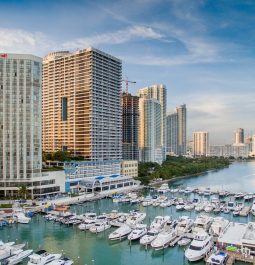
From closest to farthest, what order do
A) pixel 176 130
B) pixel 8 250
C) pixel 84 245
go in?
pixel 8 250
pixel 84 245
pixel 176 130

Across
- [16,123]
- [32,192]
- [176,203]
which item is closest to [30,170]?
[32,192]

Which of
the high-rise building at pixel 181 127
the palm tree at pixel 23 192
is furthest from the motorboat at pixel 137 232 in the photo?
the high-rise building at pixel 181 127

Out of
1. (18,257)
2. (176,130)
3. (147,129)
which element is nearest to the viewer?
(18,257)

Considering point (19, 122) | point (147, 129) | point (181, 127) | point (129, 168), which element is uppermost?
point (181, 127)

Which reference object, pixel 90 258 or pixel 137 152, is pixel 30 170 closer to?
pixel 90 258

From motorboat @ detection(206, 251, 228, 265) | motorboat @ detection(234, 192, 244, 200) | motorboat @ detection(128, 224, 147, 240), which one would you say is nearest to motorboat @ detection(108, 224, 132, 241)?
motorboat @ detection(128, 224, 147, 240)

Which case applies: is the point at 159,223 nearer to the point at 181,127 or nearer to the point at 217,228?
the point at 217,228

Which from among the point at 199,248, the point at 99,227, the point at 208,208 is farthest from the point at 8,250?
the point at 208,208
